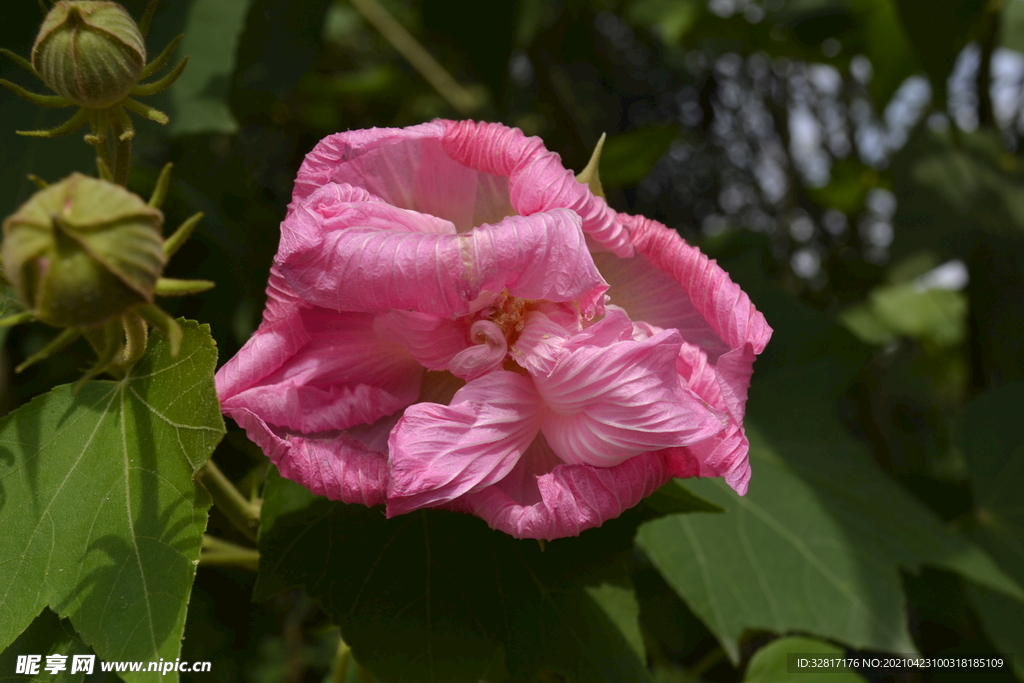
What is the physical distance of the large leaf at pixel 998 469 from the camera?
5.85ft

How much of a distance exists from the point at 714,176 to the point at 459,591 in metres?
2.97

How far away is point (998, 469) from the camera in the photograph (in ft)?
6.15

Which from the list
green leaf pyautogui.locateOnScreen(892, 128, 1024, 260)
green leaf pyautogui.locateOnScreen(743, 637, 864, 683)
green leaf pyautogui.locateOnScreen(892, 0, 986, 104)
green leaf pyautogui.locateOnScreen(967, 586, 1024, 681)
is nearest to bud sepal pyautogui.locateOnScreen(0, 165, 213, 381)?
green leaf pyautogui.locateOnScreen(743, 637, 864, 683)

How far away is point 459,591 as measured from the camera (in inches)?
38.2

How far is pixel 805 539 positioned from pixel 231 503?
3.07ft

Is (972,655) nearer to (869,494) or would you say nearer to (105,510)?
(869,494)

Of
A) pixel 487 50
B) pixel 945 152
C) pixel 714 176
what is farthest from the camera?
pixel 714 176

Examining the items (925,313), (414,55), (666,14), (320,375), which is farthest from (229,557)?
(925,313)

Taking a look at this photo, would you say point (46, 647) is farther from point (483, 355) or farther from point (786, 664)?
point (786, 664)

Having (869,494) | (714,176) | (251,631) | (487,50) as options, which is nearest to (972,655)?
(869,494)

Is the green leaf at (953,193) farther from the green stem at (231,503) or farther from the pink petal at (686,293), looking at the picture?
the green stem at (231,503)

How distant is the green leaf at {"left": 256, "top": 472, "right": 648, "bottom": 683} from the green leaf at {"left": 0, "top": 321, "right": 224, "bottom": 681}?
7.1 inches

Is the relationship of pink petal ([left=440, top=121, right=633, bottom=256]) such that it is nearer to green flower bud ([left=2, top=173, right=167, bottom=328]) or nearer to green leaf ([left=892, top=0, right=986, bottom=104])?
green flower bud ([left=2, top=173, right=167, bottom=328])

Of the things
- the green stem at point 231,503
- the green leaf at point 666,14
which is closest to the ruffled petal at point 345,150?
the green stem at point 231,503
